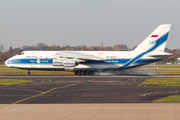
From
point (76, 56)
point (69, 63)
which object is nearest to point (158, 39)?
point (76, 56)

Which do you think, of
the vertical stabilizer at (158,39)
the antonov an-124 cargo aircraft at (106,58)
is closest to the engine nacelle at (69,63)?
the antonov an-124 cargo aircraft at (106,58)

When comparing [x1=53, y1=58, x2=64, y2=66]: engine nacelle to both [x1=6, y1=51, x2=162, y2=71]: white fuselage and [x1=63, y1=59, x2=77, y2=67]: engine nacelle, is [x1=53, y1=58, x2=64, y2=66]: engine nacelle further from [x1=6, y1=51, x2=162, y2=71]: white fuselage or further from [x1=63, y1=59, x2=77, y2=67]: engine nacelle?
[x1=63, y1=59, x2=77, y2=67]: engine nacelle

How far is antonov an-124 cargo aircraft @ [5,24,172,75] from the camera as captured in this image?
48594 mm

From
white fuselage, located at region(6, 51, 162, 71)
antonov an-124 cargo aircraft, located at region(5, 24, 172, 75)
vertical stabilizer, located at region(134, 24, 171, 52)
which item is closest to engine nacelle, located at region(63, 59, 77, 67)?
antonov an-124 cargo aircraft, located at region(5, 24, 172, 75)

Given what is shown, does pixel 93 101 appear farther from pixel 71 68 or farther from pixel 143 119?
pixel 71 68

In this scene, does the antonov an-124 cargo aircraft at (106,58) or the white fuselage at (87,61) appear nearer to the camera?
the antonov an-124 cargo aircraft at (106,58)

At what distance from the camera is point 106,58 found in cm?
4978

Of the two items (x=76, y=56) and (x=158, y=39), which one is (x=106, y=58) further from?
(x=158, y=39)

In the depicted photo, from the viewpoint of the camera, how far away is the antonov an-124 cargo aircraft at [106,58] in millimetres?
48594

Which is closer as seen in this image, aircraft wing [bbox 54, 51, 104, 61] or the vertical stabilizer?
the vertical stabilizer

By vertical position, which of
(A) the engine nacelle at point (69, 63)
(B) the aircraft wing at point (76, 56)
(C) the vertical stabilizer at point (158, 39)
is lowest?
(A) the engine nacelle at point (69, 63)

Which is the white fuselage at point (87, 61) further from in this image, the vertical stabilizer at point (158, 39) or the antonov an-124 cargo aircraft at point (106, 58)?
the vertical stabilizer at point (158, 39)

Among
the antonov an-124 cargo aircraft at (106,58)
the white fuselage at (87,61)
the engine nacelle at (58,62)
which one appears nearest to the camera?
the antonov an-124 cargo aircraft at (106,58)

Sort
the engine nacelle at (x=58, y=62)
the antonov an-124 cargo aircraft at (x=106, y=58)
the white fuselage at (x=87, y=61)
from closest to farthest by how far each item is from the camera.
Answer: the antonov an-124 cargo aircraft at (x=106, y=58)
the white fuselage at (x=87, y=61)
the engine nacelle at (x=58, y=62)
